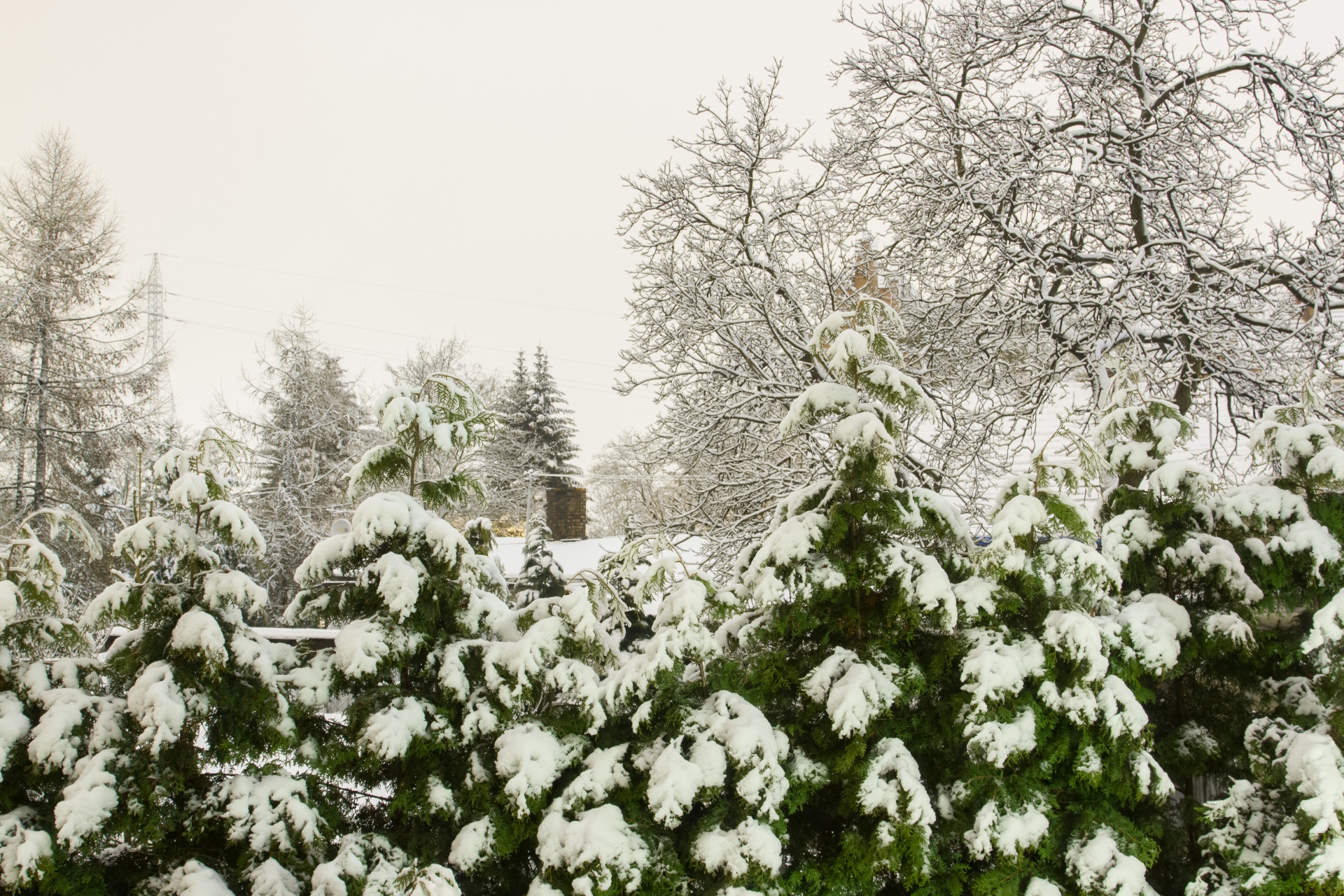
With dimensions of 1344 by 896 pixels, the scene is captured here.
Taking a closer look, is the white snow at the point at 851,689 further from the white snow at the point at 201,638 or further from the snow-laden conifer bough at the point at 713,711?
the white snow at the point at 201,638

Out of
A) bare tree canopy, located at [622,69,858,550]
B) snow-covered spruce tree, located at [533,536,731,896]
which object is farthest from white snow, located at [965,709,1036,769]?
bare tree canopy, located at [622,69,858,550]

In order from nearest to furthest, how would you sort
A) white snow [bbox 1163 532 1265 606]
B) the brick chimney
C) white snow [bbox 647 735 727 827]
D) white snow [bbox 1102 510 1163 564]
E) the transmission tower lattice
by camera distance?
white snow [bbox 647 735 727 827], white snow [bbox 1163 532 1265 606], white snow [bbox 1102 510 1163 564], the transmission tower lattice, the brick chimney

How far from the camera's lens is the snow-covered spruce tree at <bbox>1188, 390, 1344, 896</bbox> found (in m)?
2.79

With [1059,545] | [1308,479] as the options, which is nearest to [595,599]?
[1059,545]

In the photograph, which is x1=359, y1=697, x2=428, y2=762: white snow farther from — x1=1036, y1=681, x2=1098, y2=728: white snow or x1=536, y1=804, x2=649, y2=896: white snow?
x1=1036, y1=681, x2=1098, y2=728: white snow

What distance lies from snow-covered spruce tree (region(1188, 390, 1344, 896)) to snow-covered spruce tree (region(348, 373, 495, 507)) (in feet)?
10.9

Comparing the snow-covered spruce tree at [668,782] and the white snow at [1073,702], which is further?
the white snow at [1073,702]

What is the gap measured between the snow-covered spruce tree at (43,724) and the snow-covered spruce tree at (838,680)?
2.04 m

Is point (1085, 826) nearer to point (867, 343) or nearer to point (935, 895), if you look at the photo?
point (935, 895)

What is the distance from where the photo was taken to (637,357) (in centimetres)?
900

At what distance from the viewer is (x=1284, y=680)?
3348 mm

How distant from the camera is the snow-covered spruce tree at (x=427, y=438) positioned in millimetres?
3191

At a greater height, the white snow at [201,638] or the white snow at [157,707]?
the white snow at [201,638]

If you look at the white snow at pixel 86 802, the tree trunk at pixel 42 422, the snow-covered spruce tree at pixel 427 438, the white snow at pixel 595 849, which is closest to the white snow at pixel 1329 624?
the white snow at pixel 595 849
